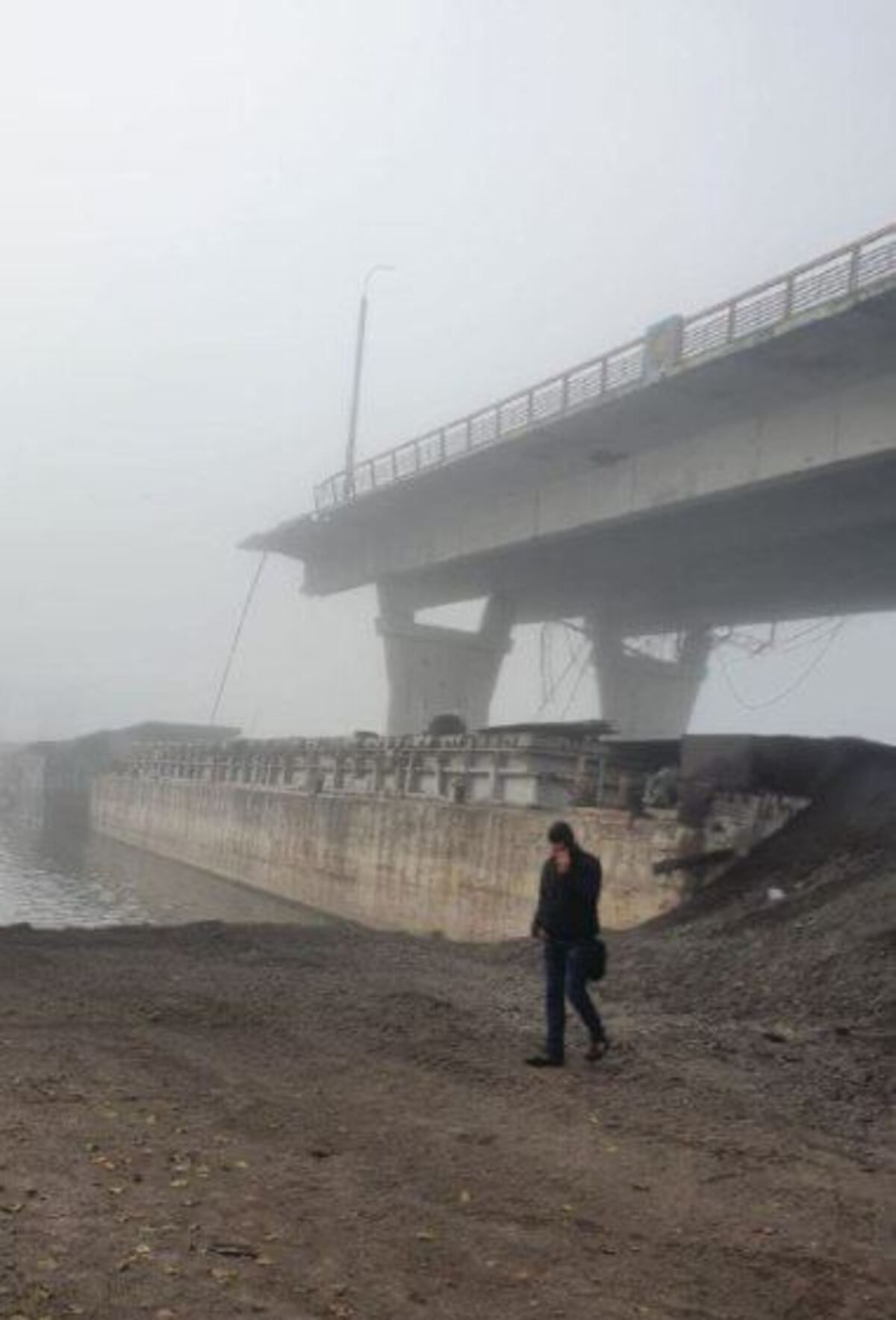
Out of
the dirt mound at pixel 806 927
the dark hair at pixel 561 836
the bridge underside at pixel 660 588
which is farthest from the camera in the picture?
the bridge underside at pixel 660 588

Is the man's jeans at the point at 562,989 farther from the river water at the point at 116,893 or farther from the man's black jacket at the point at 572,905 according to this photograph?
the river water at the point at 116,893

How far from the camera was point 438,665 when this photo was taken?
4209 cm

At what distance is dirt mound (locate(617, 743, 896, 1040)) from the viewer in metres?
10.9

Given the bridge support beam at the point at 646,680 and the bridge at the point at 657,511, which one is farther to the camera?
the bridge support beam at the point at 646,680

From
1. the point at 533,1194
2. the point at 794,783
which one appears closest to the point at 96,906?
the point at 794,783

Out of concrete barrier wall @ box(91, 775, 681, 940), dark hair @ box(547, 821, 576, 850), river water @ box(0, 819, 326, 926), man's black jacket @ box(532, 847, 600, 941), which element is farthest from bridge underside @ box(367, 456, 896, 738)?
man's black jacket @ box(532, 847, 600, 941)

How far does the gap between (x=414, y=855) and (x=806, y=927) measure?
→ 50.7 feet

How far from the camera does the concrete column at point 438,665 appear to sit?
41500 millimetres

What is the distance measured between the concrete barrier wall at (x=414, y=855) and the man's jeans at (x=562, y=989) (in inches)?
356

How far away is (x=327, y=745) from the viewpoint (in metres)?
36.9

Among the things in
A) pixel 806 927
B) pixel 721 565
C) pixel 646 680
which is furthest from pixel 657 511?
pixel 646 680

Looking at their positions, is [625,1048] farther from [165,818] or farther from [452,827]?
[165,818]

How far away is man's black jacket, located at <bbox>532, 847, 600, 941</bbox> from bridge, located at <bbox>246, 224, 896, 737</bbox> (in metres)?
15.2

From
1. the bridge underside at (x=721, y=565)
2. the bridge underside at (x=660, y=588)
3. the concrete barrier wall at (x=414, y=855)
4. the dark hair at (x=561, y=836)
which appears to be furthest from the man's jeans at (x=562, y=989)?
the bridge underside at (x=721, y=565)
